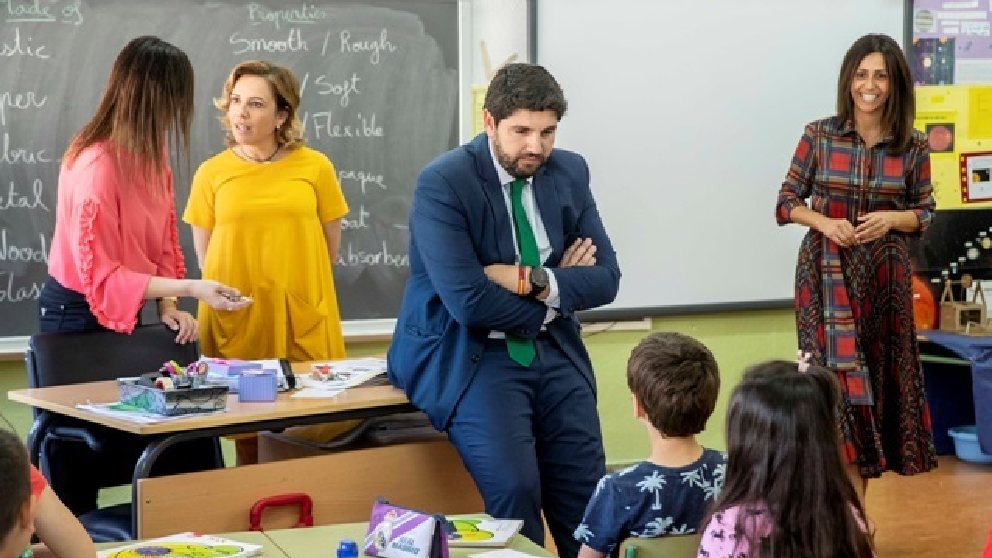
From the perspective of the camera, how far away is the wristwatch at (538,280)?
361 centimetres

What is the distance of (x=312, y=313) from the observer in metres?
4.57

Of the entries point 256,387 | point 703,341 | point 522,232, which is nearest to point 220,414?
point 256,387

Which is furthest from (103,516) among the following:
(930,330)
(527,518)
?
(930,330)

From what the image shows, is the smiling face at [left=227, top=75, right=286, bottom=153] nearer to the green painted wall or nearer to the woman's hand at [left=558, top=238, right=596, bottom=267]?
the woman's hand at [left=558, top=238, right=596, bottom=267]

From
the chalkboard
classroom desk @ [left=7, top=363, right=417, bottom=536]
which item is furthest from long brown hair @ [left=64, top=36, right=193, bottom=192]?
the chalkboard

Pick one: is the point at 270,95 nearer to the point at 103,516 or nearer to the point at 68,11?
the point at 68,11

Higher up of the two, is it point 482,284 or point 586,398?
point 482,284

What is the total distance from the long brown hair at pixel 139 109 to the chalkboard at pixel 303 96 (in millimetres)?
927

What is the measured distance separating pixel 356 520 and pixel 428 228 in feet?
2.46

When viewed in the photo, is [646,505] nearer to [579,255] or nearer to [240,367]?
[579,255]

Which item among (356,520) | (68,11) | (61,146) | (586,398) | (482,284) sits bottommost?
(356,520)

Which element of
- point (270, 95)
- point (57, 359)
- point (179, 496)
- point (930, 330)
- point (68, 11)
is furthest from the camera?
point (930, 330)

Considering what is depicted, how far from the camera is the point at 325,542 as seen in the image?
2.79 m

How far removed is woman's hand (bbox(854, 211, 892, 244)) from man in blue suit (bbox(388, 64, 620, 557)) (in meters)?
1.18
